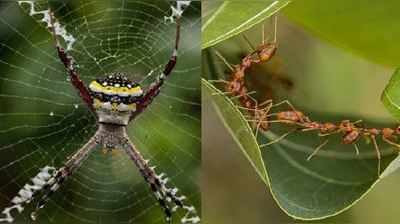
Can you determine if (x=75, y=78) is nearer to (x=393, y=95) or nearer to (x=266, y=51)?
(x=266, y=51)

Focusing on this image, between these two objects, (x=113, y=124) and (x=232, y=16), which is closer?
(x=232, y=16)

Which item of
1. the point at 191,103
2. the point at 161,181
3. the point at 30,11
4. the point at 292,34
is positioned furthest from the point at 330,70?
the point at 30,11

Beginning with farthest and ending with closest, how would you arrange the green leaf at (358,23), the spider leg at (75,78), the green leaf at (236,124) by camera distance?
the spider leg at (75,78) < the green leaf at (236,124) < the green leaf at (358,23)

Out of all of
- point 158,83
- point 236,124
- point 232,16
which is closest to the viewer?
point 232,16

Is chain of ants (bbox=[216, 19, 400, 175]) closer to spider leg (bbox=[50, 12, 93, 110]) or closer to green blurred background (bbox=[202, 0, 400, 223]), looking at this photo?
green blurred background (bbox=[202, 0, 400, 223])

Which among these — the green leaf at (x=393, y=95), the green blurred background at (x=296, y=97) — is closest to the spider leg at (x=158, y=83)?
the green blurred background at (x=296, y=97)

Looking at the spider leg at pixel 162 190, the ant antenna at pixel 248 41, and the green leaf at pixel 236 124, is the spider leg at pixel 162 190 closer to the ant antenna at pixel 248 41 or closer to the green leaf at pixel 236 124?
the green leaf at pixel 236 124

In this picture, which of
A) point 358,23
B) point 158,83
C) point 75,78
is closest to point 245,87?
point 158,83

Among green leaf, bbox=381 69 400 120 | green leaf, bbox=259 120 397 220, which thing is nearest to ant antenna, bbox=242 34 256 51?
green leaf, bbox=259 120 397 220

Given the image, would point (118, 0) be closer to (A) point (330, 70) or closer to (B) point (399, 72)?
(A) point (330, 70)
